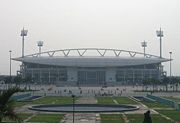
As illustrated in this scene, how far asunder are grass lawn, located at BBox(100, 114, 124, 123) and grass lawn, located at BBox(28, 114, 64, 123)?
408cm

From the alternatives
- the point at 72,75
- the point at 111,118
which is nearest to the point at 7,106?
the point at 111,118

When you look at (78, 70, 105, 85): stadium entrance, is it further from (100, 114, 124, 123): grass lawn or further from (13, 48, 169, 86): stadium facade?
(100, 114, 124, 123): grass lawn

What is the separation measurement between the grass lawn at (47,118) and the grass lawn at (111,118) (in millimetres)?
4078

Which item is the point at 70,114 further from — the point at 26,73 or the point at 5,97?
the point at 26,73

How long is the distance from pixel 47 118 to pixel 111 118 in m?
5.95

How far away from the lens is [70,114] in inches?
1818

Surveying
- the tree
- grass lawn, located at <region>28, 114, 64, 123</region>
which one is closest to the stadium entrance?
grass lawn, located at <region>28, 114, 64, 123</region>

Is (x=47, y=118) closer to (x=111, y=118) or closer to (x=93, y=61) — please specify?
(x=111, y=118)

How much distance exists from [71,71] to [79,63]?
8728 mm

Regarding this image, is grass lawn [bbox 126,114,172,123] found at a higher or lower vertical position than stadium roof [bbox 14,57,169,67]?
lower

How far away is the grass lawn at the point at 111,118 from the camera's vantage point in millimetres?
39562

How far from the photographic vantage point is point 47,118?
137 ft

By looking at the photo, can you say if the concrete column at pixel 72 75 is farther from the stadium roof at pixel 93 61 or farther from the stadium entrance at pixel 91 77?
the stadium roof at pixel 93 61

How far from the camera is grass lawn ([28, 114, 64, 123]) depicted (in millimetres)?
39906
